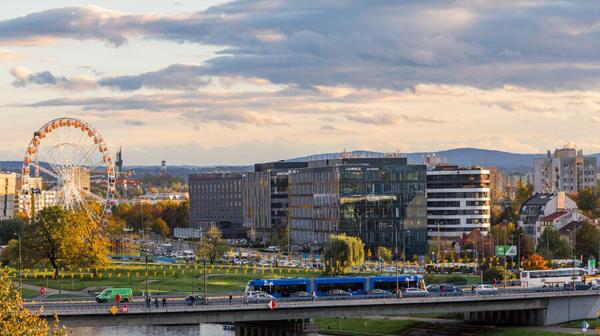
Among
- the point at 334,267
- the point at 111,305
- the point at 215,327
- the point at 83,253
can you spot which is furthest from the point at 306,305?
the point at 83,253

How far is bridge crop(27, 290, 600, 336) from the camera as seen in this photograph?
4498 inches

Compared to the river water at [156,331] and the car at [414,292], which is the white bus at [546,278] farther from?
the river water at [156,331]

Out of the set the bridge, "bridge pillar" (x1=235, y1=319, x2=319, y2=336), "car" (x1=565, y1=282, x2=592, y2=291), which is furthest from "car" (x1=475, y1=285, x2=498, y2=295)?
"bridge pillar" (x1=235, y1=319, x2=319, y2=336)

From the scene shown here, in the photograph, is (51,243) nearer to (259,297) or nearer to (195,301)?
(259,297)

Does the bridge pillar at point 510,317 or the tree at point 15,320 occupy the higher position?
the tree at point 15,320

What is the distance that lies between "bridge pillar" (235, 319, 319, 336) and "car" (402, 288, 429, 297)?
1197cm

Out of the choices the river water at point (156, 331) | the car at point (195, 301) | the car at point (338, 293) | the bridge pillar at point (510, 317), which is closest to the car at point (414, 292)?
the car at point (338, 293)

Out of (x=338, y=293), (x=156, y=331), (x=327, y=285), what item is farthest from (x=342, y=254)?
(x=338, y=293)

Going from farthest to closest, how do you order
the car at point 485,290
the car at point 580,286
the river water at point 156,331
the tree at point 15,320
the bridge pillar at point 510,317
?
the river water at point 156,331, the car at point 580,286, the bridge pillar at point 510,317, the car at point 485,290, the tree at point 15,320

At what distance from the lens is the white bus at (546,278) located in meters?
157

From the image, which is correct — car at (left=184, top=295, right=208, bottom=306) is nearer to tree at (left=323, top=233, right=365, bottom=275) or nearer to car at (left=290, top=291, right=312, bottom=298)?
car at (left=290, top=291, right=312, bottom=298)

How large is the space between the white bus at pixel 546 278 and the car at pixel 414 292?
1904 cm

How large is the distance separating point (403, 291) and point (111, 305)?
39.2 metres

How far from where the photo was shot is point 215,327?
541 ft
